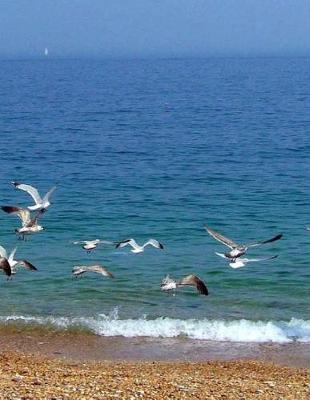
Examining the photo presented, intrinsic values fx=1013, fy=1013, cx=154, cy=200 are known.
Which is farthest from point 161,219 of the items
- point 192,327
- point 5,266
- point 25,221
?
point 5,266

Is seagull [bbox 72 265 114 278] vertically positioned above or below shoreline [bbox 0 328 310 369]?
above

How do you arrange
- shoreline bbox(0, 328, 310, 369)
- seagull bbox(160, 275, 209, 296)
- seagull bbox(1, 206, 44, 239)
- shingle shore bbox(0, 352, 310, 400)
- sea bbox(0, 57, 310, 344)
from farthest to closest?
seagull bbox(1, 206, 44, 239), sea bbox(0, 57, 310, 344), seagull bbox(160, 275, 209, 296), shoreline bbox(0, 328, 310, 369), shingle shore bbox(0, 352, 310, 400)

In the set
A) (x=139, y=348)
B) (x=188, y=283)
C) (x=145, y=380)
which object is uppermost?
(x=188, y=283)

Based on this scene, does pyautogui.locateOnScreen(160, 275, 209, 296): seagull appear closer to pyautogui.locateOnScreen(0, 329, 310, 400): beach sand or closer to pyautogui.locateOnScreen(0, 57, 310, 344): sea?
pyautogui.locateOnScreen(0, 57, 310, 344): sea

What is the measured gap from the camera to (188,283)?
75.9 ft

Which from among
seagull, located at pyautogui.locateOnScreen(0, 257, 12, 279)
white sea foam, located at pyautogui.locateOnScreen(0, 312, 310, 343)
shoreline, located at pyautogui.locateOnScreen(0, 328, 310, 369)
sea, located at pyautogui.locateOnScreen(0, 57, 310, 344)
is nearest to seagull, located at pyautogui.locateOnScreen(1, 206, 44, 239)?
sea, located at pyautogui.locateOnScreen(0, 57, 310, 344)

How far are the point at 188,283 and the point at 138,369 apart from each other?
419 centimetres

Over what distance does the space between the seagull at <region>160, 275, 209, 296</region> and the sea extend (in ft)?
2.14

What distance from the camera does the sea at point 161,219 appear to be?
78.3ft

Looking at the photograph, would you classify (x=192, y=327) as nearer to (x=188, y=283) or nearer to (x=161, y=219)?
(x=188, y=283)

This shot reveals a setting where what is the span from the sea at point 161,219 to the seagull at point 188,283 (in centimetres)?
65

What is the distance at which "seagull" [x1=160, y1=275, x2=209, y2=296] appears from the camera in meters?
22.6

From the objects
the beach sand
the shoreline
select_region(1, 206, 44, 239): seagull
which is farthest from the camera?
select_region(1, 206, 44, 239): seagull

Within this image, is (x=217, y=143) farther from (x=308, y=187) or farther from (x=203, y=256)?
(x=203, y=256)
